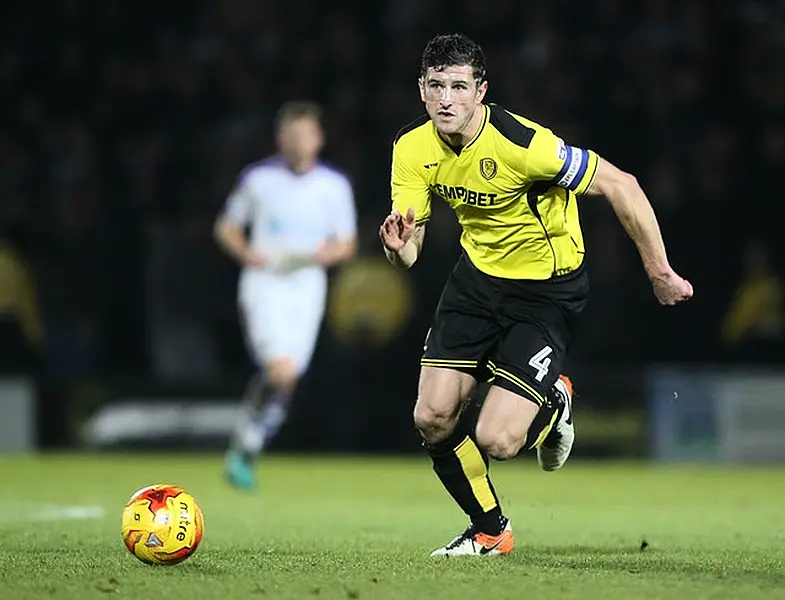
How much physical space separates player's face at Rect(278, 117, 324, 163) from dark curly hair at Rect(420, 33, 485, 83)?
4832 millimetres

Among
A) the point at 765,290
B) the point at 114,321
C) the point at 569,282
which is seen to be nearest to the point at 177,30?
the point at 114,321

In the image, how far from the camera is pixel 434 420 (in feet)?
22.1

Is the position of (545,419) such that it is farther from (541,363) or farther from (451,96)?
(451,96)

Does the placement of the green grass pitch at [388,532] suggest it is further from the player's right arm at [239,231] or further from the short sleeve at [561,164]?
the player's right arm at [239,231]

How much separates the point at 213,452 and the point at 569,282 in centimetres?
785

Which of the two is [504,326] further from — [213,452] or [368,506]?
Answer: [213,452]

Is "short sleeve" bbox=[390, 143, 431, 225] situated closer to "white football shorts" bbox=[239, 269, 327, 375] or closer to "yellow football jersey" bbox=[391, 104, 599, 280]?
"yellow football jersey" bbox=[391, 104, 599, 280]

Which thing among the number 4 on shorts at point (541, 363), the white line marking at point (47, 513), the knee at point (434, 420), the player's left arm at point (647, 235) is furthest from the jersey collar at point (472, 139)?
the white line marking at point (47, 513)

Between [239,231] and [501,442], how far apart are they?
567 cm

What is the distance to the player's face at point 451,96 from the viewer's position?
21.3ft

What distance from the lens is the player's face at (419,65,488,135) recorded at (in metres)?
6.49

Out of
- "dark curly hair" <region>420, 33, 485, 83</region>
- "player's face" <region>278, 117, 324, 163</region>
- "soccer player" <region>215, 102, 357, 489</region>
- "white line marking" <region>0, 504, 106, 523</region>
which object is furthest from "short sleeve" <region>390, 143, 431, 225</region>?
"soccer player" <region>215, 102, 357, 489</region>

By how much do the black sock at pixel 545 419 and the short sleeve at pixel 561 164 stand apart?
3.36 ft

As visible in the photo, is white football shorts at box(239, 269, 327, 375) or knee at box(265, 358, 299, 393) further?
white football shorts at box(239, 269, 327, 375)
